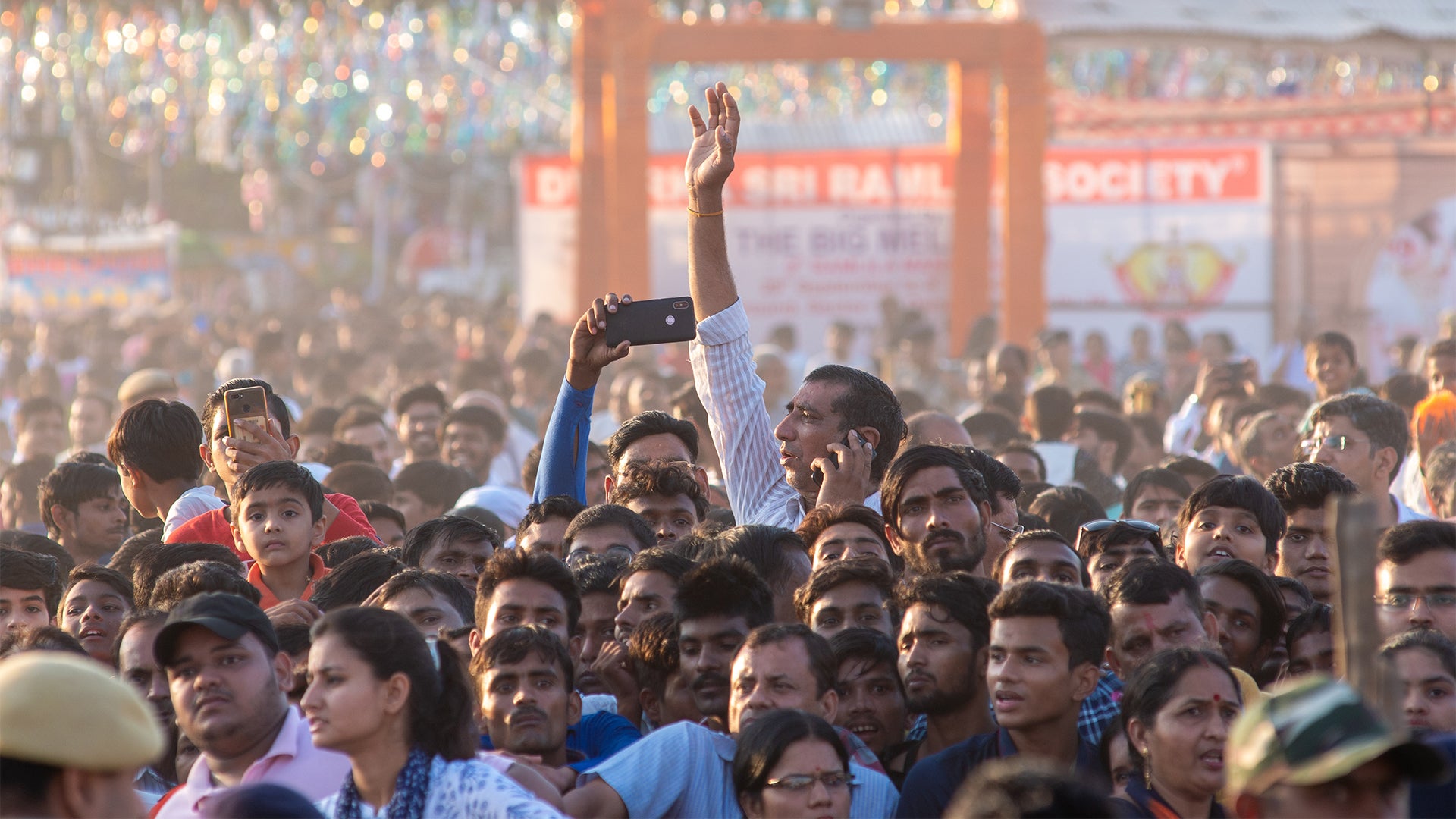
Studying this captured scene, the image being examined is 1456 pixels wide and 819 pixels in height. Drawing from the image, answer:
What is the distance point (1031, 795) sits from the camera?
2633mm

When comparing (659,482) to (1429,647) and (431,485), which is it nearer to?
(431,485)

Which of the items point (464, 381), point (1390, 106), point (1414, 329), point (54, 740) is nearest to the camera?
point (54, 740)

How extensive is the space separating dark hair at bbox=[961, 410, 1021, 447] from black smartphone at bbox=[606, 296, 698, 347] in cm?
339

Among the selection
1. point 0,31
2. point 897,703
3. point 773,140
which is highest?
point 0,31

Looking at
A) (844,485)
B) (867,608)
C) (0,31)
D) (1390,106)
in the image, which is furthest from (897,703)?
(0,31)

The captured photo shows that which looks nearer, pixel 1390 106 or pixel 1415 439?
pixel 1415 439

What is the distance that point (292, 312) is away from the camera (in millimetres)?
28359

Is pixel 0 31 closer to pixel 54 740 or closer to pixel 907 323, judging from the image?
pixel 907 323

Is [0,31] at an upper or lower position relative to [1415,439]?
upper

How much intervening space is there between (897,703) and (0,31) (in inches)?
772

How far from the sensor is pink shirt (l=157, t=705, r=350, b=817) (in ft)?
12.6

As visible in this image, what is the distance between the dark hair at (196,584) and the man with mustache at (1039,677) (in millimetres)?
1851

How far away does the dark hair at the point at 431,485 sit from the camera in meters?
7.66

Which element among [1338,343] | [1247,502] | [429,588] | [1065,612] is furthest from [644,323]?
[1338,343]
